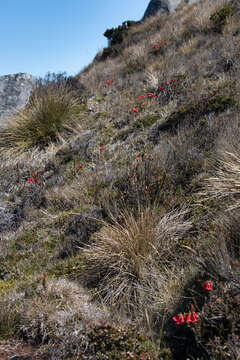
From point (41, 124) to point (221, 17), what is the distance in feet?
22.8

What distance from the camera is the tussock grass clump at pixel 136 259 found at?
305cm

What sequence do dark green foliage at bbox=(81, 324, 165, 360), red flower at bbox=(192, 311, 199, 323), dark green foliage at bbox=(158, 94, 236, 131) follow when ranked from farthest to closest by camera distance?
dark green foliage at bbox=(158, 94, 236, 131), dark green foliage at bbox=(81, 324, 165, 360), red flower at bbox=(192, 311, 199, 323)

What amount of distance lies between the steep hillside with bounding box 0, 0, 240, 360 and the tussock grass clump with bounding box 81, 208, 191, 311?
0.06ft

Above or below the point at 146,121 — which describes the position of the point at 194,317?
below

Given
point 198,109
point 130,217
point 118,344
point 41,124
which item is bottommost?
point 118,344

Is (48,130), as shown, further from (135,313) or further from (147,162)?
(135,313)

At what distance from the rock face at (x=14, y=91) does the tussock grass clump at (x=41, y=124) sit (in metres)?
1.34

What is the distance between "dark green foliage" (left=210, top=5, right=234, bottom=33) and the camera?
9391mm

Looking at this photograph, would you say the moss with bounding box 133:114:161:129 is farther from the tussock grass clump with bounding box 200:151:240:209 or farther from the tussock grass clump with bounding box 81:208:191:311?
the tussock grass clump with bounding box 81:208:191:311

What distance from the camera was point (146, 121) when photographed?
6.71 m

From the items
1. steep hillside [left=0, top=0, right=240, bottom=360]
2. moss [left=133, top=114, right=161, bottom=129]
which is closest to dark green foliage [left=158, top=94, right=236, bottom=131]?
steep hillside [left=0, top=0, right=240, bottom=360]

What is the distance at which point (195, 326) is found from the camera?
209cm

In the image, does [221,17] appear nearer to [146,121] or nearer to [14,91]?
[146,121]

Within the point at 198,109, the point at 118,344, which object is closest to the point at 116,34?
the point at 198,109
